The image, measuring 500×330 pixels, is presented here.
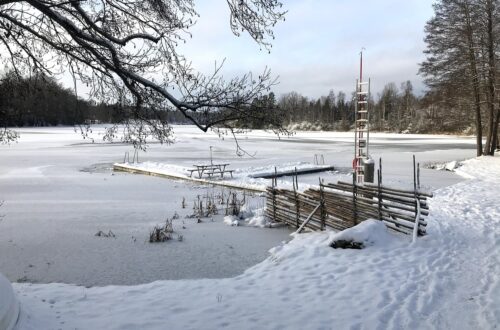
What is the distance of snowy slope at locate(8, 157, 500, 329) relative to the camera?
5184 mm

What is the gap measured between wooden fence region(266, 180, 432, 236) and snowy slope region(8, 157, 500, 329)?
1.86 feet

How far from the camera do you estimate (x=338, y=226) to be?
1029 centimetres

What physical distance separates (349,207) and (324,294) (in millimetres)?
4107

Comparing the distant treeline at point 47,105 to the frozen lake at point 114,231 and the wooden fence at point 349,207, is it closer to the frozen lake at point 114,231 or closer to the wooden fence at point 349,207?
the frozen lake at point 114,231

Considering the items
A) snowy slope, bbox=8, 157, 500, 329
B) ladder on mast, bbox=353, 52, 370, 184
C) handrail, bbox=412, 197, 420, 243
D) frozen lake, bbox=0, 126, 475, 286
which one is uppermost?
ladder on mast, bbox=353, 52, 370, 184

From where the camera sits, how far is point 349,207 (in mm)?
9992

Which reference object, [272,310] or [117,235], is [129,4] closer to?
[272,310]

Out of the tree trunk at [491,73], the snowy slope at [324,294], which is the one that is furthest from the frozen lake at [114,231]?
the tree trunk at [491,73]

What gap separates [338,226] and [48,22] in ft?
22.8

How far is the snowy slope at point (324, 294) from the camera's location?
5.18 meters

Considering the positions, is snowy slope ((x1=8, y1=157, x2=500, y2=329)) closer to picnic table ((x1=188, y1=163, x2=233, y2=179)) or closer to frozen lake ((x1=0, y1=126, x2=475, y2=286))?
frozen lake ((x1=0, y1=126, x2=475, y2=286))

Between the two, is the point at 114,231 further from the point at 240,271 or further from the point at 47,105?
the point at 47,105

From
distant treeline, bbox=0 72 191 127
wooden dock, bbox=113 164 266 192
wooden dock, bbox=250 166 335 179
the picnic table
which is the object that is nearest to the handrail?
distant treeline, bbox=0 72 191 127

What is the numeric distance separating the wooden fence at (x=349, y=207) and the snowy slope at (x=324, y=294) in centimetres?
57
